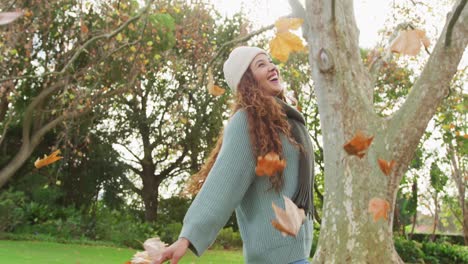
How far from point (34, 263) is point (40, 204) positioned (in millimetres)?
7287

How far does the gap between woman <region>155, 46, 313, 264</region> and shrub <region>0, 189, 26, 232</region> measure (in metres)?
12.7

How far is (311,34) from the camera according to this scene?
5.88 metres

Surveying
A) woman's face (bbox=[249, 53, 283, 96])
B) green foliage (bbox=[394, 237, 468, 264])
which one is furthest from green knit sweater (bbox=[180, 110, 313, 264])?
green foliage (bbox=[394, 237, 468, 264])

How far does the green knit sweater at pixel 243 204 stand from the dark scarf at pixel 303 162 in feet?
0.10

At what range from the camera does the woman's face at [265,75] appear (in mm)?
2246

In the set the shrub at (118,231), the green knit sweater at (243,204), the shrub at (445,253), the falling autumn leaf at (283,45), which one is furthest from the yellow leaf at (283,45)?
the shrub at (445,253)

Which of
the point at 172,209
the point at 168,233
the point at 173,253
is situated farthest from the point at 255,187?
the point at 172,209

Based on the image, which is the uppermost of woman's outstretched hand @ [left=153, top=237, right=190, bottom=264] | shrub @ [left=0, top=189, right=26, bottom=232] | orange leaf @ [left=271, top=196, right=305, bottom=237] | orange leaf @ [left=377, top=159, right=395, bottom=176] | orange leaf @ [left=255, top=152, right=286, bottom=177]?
shrub @ [left=0, top=189, right=26, bottom=232]

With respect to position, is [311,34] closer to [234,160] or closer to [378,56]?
[378,56]

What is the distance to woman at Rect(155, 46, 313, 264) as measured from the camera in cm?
193

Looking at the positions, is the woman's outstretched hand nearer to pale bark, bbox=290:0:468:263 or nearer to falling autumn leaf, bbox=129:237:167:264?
falling autumn leaf, bbox=129:237:167:264

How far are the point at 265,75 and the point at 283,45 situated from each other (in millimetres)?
1388

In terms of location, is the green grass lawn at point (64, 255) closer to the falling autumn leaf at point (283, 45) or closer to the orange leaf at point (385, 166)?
the orange leaf at point (385, 166)

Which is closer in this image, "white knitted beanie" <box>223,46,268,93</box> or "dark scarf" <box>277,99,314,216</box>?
"dark scarf" <box>277,99,314,216</box>
